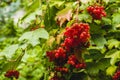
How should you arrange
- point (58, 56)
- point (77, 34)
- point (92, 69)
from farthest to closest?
point (92, 69), point (58, 56), point (77, 34)

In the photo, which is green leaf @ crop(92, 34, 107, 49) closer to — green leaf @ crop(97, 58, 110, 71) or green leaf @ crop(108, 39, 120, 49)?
green leaf @ crop(108, 39, 120, 49)

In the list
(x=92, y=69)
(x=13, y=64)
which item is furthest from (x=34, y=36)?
(x=92, y=69)

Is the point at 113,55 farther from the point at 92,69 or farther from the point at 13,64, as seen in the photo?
the point at 13,64

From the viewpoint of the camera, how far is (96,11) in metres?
1.89

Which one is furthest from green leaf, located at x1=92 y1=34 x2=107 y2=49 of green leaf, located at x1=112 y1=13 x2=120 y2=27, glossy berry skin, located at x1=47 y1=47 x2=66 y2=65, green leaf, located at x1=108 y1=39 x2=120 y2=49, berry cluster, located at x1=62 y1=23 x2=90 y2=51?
berry cluster, located at x1=62 y1=23 x2=90 y2=51

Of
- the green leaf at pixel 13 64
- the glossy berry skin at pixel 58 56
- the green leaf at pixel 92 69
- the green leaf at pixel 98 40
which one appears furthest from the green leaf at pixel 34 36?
the green leaf at pixel 92 69

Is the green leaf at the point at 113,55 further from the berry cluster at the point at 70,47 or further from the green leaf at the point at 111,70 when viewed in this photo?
the berry cluster at the point at 70,47

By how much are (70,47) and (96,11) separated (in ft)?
1.05

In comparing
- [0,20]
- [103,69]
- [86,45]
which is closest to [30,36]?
[86,45]

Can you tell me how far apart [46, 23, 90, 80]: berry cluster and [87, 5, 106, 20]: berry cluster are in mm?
242

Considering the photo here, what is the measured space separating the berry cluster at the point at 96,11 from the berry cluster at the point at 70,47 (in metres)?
0.24

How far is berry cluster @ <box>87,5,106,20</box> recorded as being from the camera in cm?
189

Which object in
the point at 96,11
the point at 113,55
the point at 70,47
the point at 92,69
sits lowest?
the point at 92,69

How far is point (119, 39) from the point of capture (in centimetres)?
224
